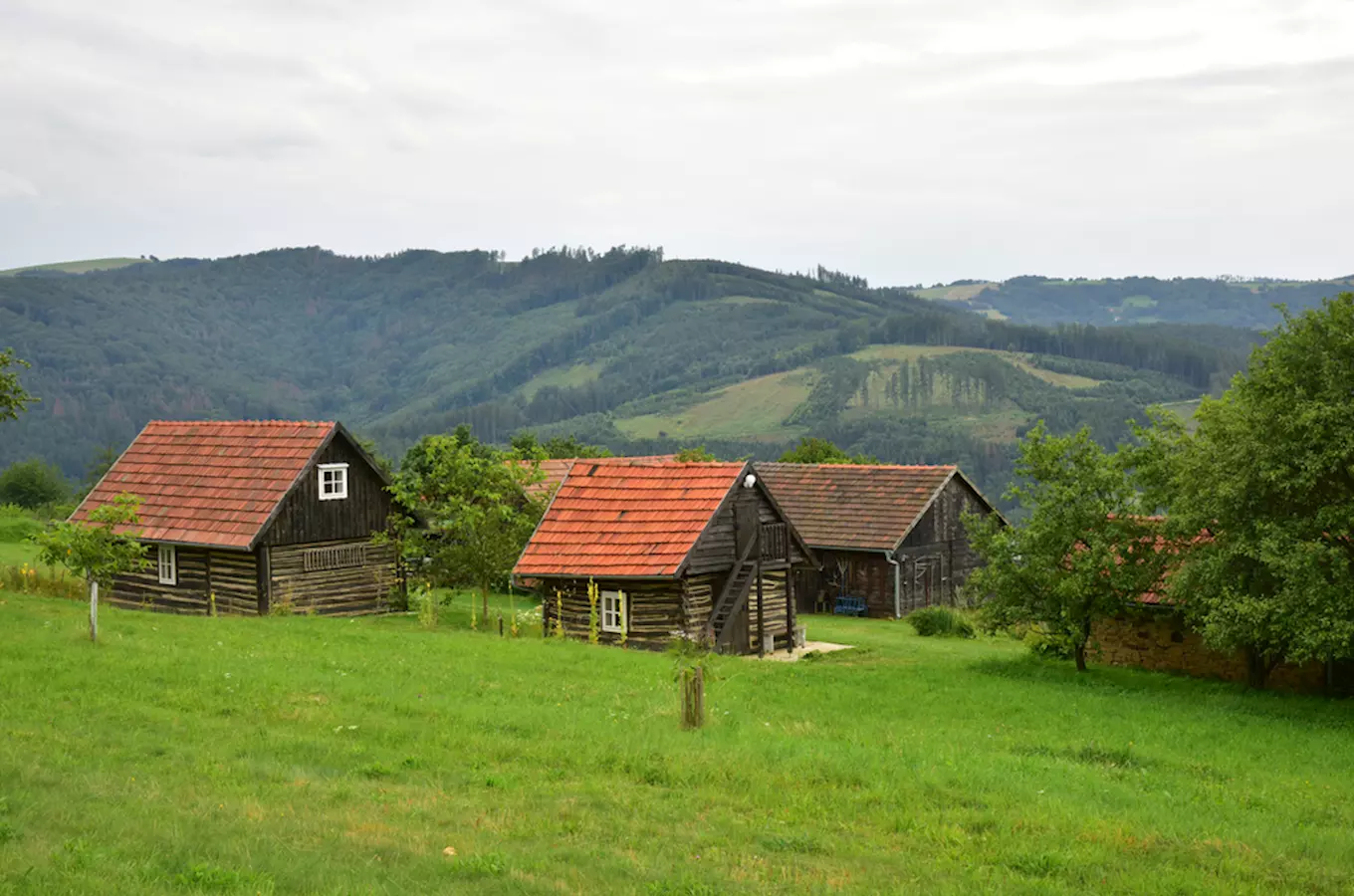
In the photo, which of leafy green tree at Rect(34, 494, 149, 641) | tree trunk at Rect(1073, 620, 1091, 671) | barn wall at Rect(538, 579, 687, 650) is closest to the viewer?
leafy green tree at Rect(34, 494, 149, 641)

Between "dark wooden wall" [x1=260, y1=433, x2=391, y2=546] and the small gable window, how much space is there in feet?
29.4

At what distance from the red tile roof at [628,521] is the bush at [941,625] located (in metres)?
11.9

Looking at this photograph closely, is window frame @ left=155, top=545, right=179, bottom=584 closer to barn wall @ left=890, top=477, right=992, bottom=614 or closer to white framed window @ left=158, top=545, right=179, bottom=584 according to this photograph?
white framed window @ left=158, top=545, right=179, bottom=584

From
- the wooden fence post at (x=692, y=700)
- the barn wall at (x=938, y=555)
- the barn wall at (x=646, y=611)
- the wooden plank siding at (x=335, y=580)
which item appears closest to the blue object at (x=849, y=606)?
the barn wall at (x=938, y=555)

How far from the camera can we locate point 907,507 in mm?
53625

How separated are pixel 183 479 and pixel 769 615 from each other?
18375mm

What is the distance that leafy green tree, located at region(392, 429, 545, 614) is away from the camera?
37656mm

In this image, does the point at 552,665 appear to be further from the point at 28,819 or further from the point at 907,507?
the point at 907,507

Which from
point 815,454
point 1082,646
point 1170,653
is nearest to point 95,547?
point 1082,646

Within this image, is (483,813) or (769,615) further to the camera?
(769,615)

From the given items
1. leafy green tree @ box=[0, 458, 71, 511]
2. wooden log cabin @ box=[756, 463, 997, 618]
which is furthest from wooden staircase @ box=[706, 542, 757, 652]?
leafy green tree @ box=[0, 458, 71, 511]

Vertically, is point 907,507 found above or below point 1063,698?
above

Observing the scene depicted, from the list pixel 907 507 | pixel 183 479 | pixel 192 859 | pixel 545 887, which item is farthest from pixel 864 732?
pixel 907 507

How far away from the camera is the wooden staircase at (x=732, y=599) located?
34.9 m
